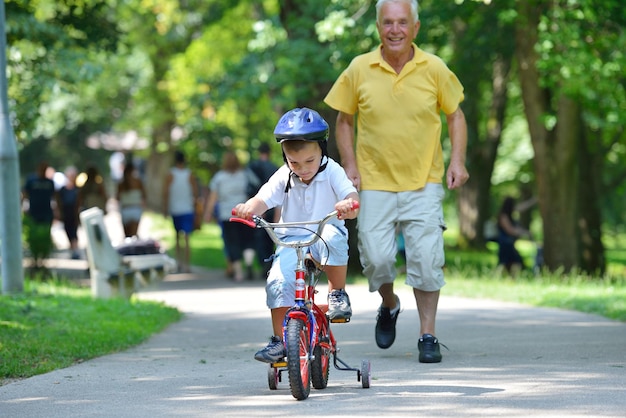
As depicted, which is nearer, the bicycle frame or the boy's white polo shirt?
the bicycle frame

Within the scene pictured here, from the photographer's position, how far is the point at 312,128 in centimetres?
691

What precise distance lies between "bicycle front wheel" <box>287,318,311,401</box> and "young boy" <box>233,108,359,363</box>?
239 millimetres

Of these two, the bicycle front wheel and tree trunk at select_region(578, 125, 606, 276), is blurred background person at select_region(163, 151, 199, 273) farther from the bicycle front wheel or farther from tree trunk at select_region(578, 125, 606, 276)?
the bicycle front wheel

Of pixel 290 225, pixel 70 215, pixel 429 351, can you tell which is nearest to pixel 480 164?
pixel 70 215

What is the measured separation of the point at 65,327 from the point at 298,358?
14.5 feet

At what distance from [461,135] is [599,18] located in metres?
8.81

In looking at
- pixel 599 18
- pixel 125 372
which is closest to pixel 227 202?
pixel 599 18

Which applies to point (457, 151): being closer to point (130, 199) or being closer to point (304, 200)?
point (304, 200)

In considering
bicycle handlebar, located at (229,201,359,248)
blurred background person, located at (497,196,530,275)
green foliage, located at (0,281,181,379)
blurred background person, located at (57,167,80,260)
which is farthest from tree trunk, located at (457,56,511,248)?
bicycle handlebar, located at (229,201,359,248)

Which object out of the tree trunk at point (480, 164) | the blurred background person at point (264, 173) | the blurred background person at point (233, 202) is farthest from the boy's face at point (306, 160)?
the tree trunk at point (480, 164)

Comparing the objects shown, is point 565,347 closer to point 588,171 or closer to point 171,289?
point 171,289

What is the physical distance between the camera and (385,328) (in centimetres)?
896

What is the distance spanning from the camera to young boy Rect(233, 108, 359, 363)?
6957mm

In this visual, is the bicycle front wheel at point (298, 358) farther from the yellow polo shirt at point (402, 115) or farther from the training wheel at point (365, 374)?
the yellow polo shirt at point (402, 115)
